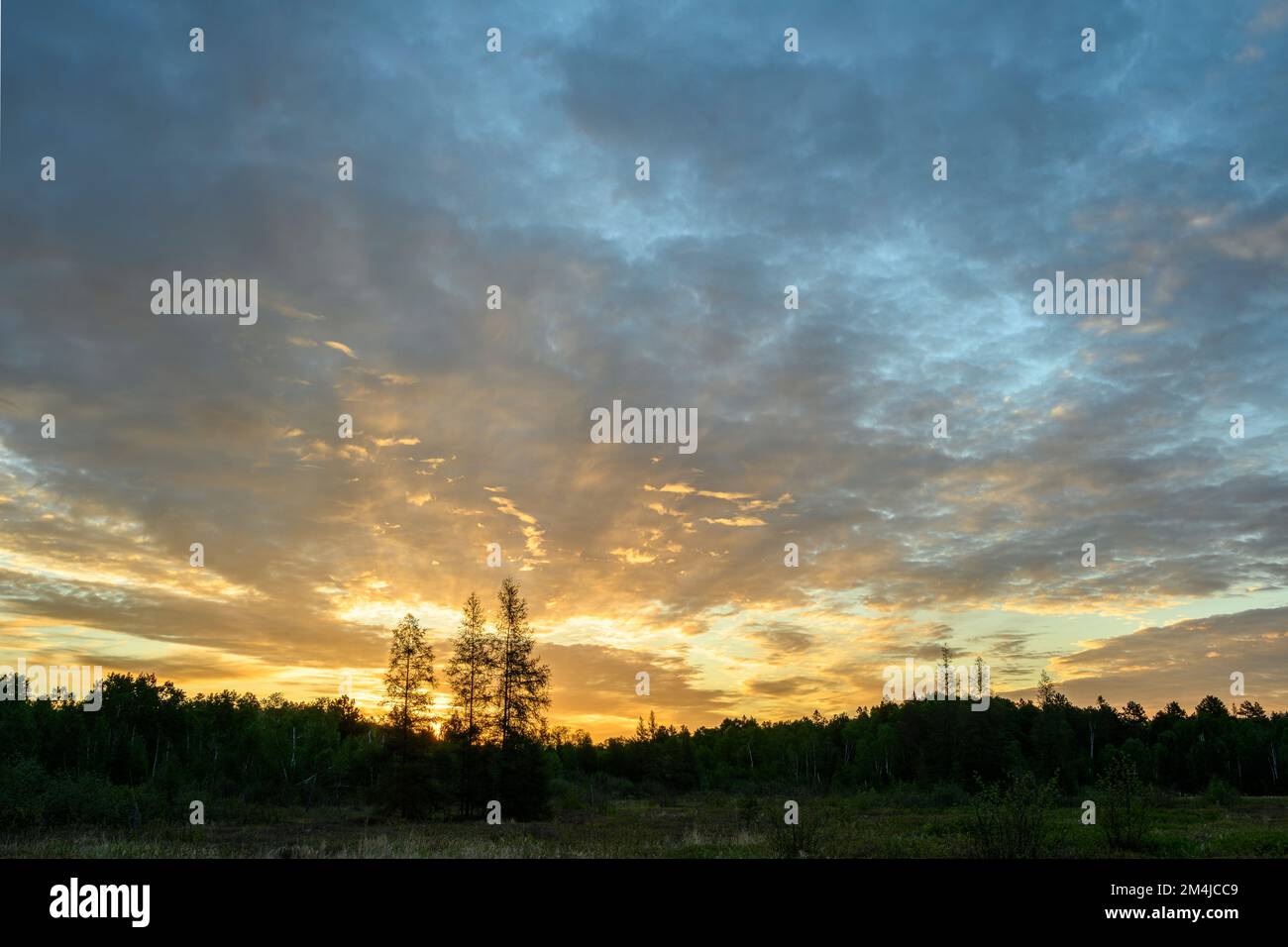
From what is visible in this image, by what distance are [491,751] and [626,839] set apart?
20.6 m

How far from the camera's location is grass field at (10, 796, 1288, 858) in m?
23.6

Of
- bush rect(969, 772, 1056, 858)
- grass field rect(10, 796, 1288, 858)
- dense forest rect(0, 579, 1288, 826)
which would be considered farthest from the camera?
dense forest rect(0, 579, 1288, 826)

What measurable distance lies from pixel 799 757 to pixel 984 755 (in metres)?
47.8

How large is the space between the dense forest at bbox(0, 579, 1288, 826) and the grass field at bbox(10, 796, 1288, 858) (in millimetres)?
3575

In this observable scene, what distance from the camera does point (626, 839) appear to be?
31.0m

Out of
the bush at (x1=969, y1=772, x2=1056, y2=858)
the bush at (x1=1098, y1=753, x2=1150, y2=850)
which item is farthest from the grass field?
the bush at (x1=969, y1=772, x2=1056, y2=858)

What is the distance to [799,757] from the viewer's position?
394ft

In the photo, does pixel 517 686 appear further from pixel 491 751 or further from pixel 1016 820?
pixel 1016 820

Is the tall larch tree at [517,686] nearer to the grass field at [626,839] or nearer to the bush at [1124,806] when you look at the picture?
the grass field at [626,839]

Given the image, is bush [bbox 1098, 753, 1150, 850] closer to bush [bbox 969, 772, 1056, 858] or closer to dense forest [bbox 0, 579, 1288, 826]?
dense forest [bbox 0, 579, 1288, 826]

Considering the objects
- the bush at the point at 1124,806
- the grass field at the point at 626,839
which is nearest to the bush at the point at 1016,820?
the grass field at the point at 626,839

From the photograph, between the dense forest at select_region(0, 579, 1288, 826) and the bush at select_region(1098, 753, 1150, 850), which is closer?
the bush at select_region(1098, 753, 1150, 850)
